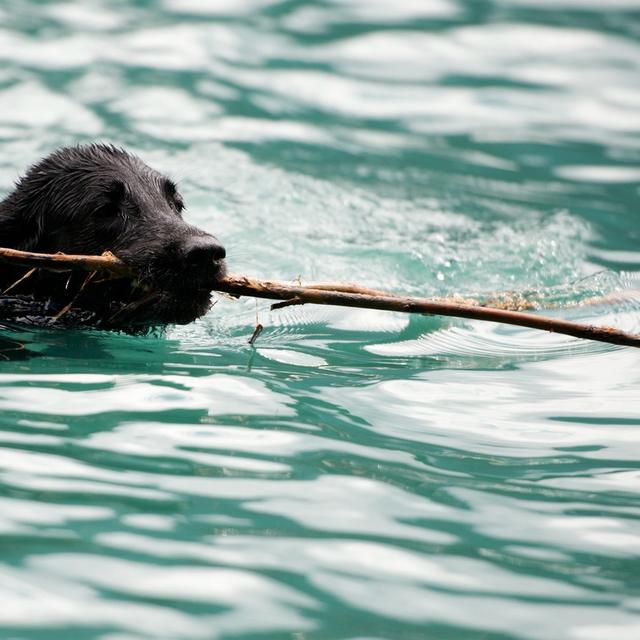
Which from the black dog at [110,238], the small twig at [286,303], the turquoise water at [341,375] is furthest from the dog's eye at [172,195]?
the small twig at [286,303]

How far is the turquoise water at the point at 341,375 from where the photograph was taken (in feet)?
10.1

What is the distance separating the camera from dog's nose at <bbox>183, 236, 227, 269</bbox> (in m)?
5.06

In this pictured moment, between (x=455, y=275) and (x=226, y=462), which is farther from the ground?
(x=455, y=275)

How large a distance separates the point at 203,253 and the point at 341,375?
0.85 metres

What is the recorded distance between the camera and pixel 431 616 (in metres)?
2.98

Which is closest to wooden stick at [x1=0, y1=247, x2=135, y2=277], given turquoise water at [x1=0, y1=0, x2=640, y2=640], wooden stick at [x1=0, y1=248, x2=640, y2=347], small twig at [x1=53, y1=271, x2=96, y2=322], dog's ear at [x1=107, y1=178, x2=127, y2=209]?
wooden stick at [x1=0, y1=248, x2=640, y2=347]

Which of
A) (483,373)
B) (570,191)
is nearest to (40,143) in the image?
(570,191)

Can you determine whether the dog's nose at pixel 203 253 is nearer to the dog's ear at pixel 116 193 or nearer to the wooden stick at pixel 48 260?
the wooden stick at pixel 48 260

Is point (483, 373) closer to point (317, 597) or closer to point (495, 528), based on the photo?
point (495, 528)

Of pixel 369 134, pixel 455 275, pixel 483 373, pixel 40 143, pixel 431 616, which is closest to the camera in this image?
pixel 431 616

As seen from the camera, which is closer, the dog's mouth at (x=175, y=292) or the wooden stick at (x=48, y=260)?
the wooden stick at (x=48, y=260)

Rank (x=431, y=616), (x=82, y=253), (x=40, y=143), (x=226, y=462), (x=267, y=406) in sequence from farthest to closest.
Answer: (x=40, y=143) < (x=82, y=253) < (x=267, y=406) < (x=226, y=462) < (x=431, y=616)

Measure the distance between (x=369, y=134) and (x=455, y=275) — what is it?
3151 mm

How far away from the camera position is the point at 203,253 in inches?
199
